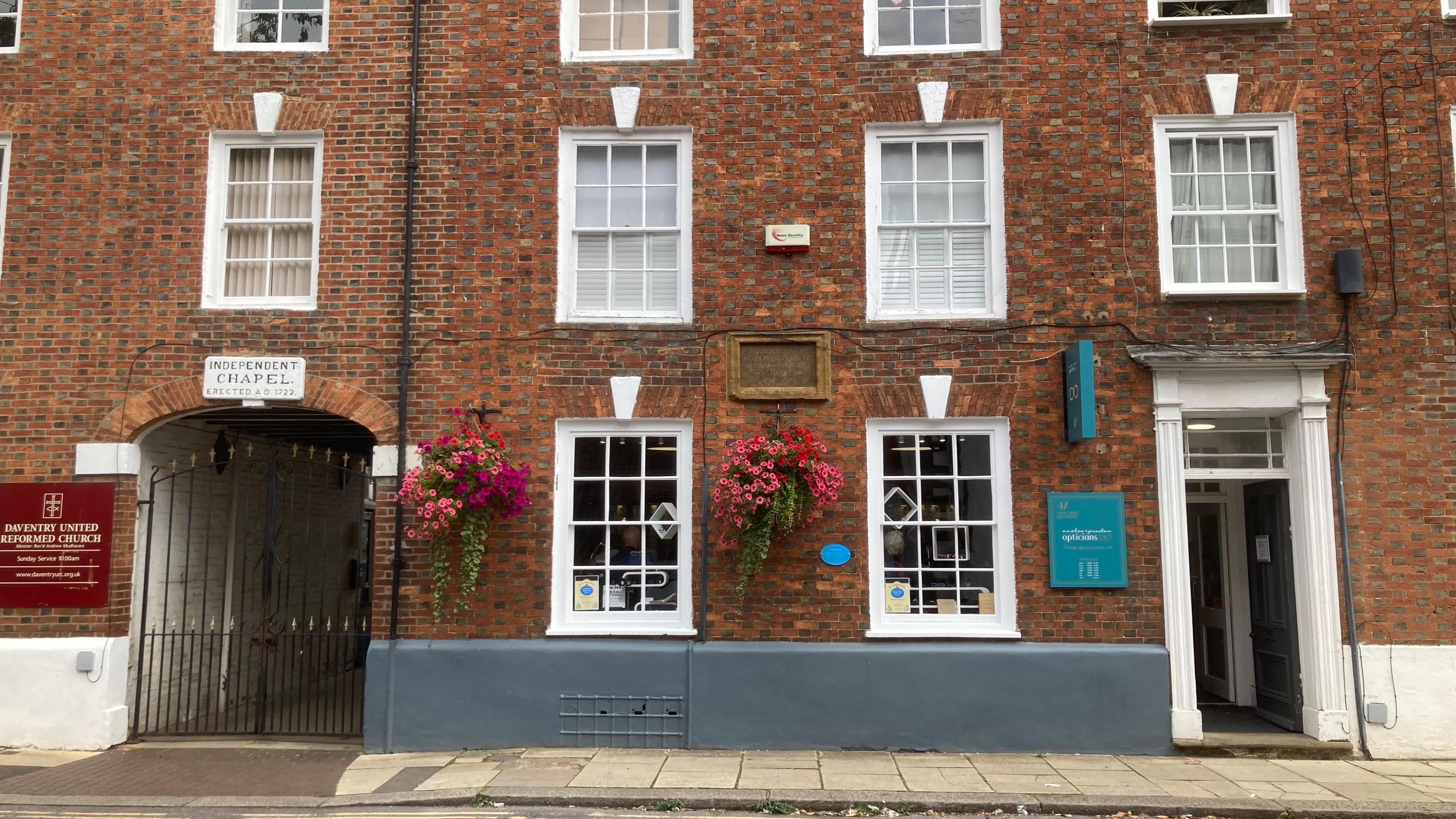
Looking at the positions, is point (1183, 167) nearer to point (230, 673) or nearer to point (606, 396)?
point (606, 396)

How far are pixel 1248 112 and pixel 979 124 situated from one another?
96.6 inches

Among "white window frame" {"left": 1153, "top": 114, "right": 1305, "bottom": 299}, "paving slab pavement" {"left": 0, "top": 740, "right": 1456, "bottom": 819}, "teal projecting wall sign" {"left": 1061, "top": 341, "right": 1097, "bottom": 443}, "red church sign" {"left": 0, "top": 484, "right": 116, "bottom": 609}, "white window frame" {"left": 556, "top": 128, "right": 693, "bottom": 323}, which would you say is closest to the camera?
"paving slab pavement" {"left": 0, "top": 740, "right": 1456, "bottom": 819}

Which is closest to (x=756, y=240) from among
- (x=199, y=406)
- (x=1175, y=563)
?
(x=1175, y=563)

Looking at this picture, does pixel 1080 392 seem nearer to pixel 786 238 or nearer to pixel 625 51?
pixel 786 238

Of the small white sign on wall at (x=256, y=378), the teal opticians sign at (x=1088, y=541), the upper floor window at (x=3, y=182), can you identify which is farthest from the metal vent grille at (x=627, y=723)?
the upper floor window at (x=3, y=182)

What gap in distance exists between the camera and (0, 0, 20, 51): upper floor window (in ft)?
33.7

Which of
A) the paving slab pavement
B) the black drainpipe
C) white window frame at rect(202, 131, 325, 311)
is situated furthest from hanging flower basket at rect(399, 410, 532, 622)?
white window frame at rect(202, 131, 325, 311)

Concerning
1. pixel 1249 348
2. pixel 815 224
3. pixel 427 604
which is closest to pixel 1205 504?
pixel 1249 348

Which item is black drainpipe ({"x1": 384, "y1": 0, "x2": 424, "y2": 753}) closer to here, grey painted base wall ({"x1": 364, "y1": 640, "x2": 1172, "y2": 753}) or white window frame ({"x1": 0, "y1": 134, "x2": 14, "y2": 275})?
grey painted base wall ({"x1": 364, "y1": 640, "x2": 1172, "y2": 753})

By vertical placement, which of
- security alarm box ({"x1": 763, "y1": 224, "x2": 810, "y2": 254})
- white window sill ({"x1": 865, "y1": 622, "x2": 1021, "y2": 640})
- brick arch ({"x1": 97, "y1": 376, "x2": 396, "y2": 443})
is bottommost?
white window sill ({"x1": 865, "y1": 622, "x2": 1021, "y2": 640})

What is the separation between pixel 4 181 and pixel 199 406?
314 centimetres

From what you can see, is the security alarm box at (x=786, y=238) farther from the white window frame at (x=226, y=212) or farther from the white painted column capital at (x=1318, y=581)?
the white painted column capital at (x=1318, y=581)

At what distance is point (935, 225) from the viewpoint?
973 cm

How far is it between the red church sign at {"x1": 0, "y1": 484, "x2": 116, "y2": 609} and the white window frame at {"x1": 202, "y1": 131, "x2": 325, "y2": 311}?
2.08 metres
